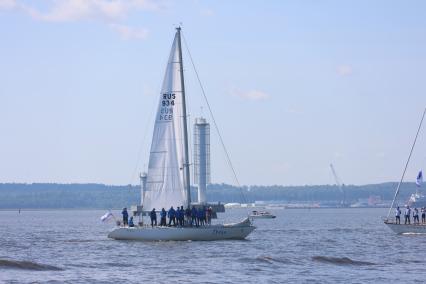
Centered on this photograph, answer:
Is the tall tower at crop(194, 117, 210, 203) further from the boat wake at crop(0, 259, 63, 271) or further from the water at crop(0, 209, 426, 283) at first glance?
the boat wake at crop(0, 259, 63, 271)

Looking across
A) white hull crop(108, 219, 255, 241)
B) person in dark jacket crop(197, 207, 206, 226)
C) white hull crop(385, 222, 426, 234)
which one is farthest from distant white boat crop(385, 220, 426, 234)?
person in dark jacket crop(197, 207, 206, 226)

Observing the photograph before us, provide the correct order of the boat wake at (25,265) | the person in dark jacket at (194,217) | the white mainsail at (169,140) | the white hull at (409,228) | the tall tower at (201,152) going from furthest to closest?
A: the tall tower at (201,152) → the white hull at (409,228) → the white mainsail at (169,140) → the person in dark jacket at (194,217) → the boat wake at (25,265)

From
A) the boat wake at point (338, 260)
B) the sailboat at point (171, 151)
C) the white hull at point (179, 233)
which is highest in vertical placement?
the sailboat at point (171, 151)

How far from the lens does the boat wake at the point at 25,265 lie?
43.5 m

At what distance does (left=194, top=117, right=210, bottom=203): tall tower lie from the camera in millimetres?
145375

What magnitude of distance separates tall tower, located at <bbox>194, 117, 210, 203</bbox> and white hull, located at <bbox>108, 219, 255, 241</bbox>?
8551 cm

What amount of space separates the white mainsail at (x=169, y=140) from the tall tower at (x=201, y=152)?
277 feet

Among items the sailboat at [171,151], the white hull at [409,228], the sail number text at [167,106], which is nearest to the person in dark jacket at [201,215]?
the sailboat at [171,151]

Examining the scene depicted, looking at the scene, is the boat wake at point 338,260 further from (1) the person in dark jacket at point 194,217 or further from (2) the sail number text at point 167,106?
(2) the sail number text at point 167,106

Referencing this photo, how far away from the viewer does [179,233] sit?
5659 cm

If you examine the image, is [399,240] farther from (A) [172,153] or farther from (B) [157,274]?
(B) [157,274]

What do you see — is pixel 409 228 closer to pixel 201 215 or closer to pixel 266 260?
pixel 201 215

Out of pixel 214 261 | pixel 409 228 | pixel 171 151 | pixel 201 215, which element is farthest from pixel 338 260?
pixel 409 228

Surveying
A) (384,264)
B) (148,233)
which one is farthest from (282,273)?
(148,233)
